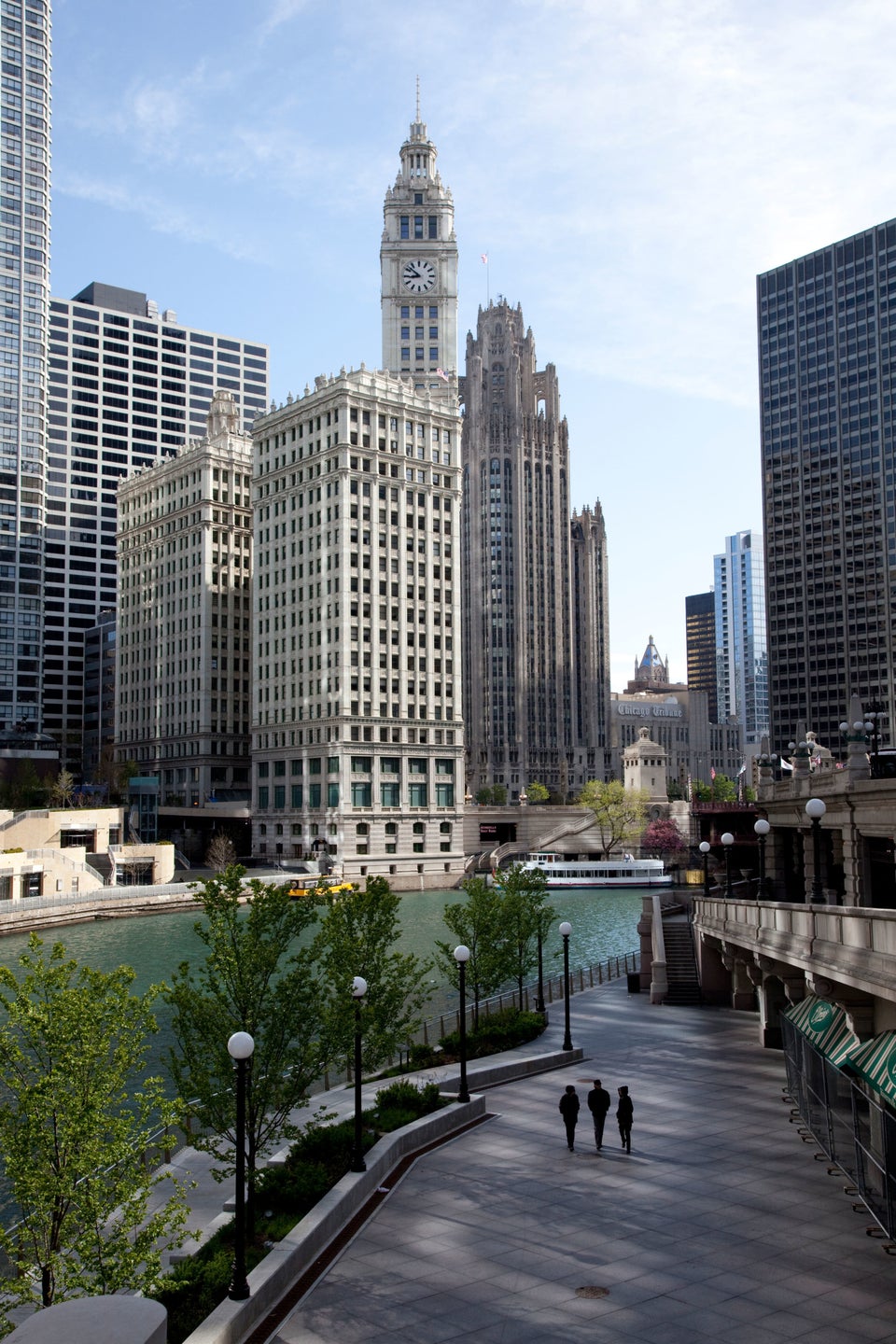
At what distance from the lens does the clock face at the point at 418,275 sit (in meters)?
158

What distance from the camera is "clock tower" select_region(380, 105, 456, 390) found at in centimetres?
15712

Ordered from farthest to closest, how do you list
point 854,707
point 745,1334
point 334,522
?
point 334,522
point 854,707
point 745,1334

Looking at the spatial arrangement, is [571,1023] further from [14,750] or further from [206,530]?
[14,750]

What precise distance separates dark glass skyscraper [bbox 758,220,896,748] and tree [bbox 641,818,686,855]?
115 ft

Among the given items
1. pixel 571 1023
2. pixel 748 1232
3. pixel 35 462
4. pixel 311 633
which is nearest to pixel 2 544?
pixel 35 462

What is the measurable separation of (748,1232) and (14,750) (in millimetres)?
151120

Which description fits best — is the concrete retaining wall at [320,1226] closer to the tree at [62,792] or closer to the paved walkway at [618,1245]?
the paved walkway at [618,1245]

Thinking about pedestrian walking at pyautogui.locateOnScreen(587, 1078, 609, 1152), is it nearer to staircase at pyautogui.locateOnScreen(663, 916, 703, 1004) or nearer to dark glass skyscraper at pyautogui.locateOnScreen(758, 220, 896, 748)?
staircase at pyautogui.locateOnScreen(663, 916, 703, 1004)

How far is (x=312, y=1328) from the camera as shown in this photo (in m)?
17.1

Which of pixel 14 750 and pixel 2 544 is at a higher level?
pixel 2 544

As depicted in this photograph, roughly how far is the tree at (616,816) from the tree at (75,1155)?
463 feet

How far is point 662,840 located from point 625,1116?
137632 millimetres

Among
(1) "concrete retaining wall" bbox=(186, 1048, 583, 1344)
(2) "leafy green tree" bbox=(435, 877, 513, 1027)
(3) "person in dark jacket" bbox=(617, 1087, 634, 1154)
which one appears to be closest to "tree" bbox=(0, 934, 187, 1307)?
(1) "concrete retaining wall" bbox=(186, 1048, 583, 1344)

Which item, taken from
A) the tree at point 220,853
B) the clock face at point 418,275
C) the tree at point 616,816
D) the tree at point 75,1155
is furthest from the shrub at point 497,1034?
the clock face at point 418,275
